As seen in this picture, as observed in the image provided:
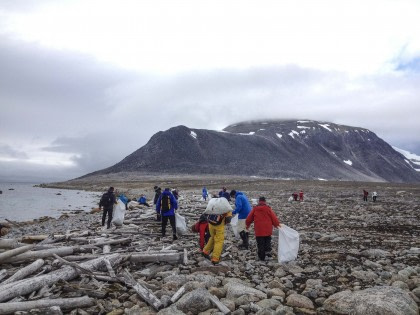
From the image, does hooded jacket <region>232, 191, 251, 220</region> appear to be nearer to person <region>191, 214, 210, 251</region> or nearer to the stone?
person <region>191, 214, 210, 251</region>

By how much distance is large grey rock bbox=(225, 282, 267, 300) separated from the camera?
685 cm

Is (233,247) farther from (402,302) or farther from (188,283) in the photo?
(402,302)

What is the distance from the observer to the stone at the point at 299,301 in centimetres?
649

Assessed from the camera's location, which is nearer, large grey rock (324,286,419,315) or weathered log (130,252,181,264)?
large grey rock (324,286,419,315)

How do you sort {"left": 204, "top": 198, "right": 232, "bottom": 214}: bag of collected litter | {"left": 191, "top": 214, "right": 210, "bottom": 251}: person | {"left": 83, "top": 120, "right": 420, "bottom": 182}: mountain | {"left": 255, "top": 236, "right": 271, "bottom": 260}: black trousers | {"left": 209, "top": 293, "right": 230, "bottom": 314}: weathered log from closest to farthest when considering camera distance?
1. {"left": 209, "top": 293, "right": 230, "bottom": 314}: weathered log
2. {"left": 204, "top": 198, "right": 232, "bottom": 214}: bag of collected litter
3. {"left": 255, "top": 236, "right": 271, "bottom": 260}: black trousers
4. {"left": 191, "top": 214, "right": 210, "bottom": 251}: person
5. {"left": 83, "top": 120, "right": 420, "bottom": 182}: mountain

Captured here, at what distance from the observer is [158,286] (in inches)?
292

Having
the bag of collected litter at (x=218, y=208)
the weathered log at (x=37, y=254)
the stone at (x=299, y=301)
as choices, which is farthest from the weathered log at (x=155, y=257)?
the stone at (x=299, y=301)

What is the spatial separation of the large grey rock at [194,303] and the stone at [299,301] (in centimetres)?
153

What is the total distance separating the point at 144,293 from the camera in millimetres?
6805

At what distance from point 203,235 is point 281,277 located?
326cm

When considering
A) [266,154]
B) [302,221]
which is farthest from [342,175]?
[302,221]

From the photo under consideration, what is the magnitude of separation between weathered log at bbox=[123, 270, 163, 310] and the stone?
7.96ft

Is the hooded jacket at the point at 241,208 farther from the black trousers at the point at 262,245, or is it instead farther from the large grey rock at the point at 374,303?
the large grey rock at the point at 374,303

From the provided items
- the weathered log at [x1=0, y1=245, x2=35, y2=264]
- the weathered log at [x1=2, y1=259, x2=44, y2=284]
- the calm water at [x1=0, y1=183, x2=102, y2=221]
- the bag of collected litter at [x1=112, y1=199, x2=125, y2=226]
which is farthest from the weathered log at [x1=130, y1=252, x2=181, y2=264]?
the calm water at [x1=0, y1=183, x2=102, y2=221]
